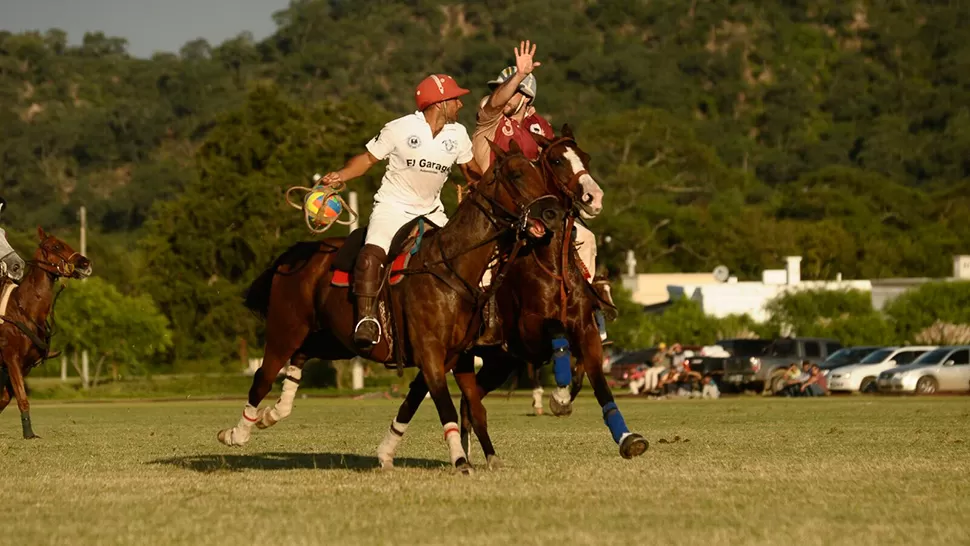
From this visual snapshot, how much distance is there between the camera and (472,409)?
14414 millimetres

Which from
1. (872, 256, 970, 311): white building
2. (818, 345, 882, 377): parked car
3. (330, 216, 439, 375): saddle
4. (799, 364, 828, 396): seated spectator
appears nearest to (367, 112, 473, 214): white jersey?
(330, 216, 439, 375): saddle

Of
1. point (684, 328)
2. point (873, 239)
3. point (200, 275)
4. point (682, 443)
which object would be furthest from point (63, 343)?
point (873, 239)

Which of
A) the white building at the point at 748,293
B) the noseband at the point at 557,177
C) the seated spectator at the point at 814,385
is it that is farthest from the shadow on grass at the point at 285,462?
the white building at the point at 748,293

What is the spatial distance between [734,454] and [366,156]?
4.43 meters

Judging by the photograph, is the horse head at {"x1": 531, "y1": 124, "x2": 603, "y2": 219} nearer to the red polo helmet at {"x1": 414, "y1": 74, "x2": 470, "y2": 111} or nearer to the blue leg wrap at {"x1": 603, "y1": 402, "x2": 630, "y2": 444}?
the red polo helmet at {"x1": 414, "y1": 74, "x2": 470, "y2": 111}

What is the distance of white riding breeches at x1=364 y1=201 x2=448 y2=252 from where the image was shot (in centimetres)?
1440

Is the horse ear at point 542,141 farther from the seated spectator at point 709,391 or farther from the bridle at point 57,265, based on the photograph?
the seated spectator at point 709,391

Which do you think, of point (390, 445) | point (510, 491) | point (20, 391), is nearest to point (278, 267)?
point (390, 445)

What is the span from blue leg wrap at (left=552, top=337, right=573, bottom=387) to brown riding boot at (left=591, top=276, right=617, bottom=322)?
78cm

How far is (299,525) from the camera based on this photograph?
34.7ft

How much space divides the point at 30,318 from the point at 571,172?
33.8 ft

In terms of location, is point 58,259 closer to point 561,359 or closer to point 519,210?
point 561,359

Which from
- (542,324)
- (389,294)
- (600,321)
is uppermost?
(389,294)

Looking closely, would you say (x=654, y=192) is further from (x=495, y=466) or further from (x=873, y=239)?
(x=495, y=466)
